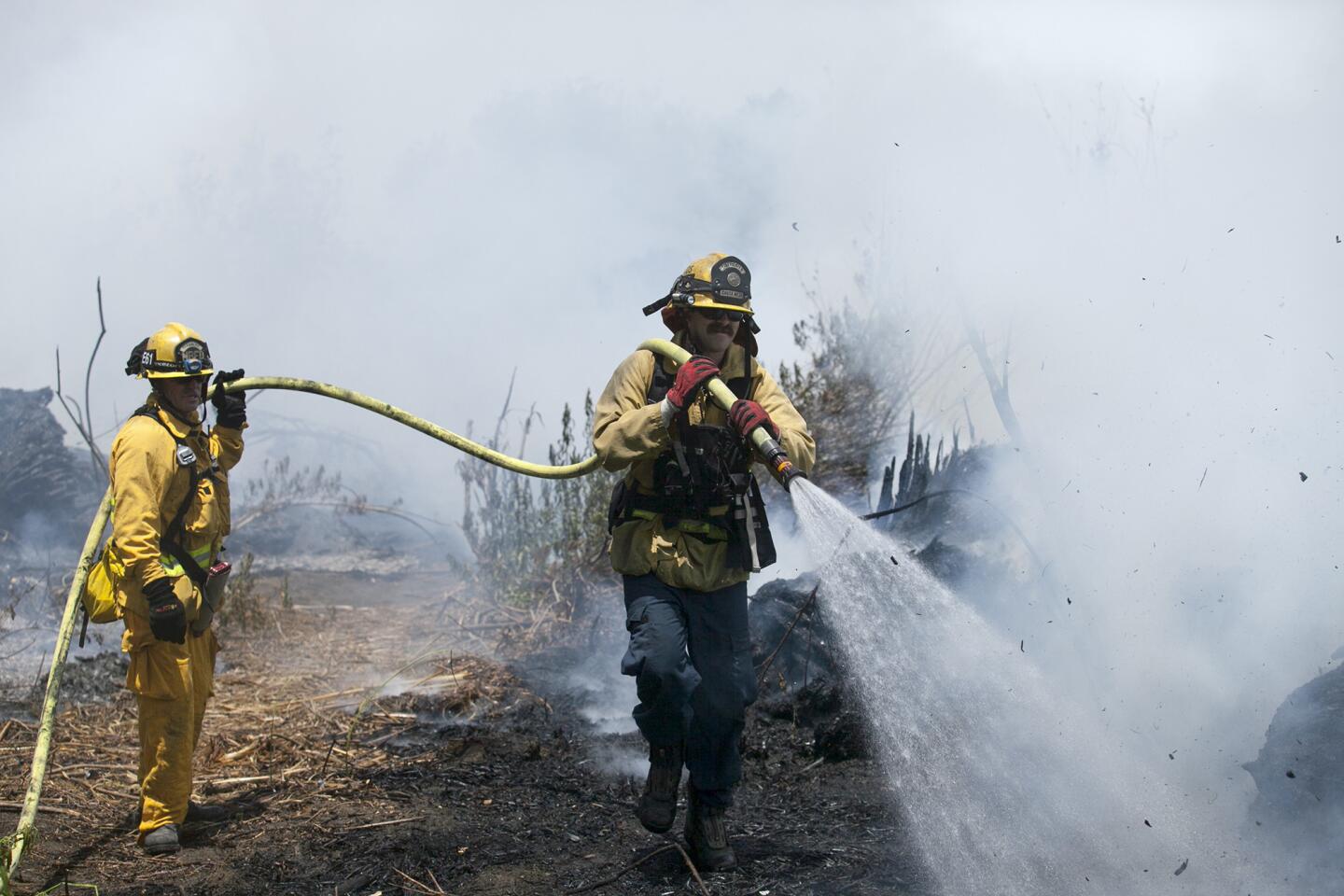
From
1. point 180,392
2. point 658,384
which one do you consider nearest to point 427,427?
point 180,392

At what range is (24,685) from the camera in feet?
21.6

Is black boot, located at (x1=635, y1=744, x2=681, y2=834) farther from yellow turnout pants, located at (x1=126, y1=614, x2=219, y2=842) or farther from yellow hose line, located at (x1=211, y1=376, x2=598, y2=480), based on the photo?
yellow turnout pants, located at (x1=126, y1=614, x2=219, y2=842)

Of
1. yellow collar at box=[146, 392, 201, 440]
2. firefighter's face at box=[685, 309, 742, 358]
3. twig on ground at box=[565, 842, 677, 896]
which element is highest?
firefighter's face at box=[685, 309, 742, 358]

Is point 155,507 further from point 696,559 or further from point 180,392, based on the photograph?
point 696,559

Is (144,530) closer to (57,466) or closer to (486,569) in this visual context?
(486,569)

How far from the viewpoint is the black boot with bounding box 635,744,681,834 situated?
4141 mm

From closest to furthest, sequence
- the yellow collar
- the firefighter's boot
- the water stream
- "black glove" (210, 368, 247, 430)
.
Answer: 1. the water stream
2. the firefighter's boot
3. the yellow collar
4. "black glove" (210, 368, 247, 430)

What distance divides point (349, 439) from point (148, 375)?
10990 mm

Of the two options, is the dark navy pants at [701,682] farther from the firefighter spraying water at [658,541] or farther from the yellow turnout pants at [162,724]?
the yellow turnout pants at [162,724]

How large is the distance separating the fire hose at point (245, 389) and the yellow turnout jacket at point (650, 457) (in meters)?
0.10

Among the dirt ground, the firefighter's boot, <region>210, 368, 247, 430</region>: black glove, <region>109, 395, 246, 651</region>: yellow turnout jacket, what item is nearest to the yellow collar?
<region>109, 395, 246, 651</region>: yellow turnout jacket

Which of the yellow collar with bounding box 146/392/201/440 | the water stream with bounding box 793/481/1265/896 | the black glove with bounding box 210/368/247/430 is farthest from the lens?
the black glove with bounding box 210/368/247/430

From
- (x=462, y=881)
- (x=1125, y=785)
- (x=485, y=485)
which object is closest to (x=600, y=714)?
(x=462, y=881)

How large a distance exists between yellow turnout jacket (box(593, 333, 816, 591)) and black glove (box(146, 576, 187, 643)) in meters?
1.63
